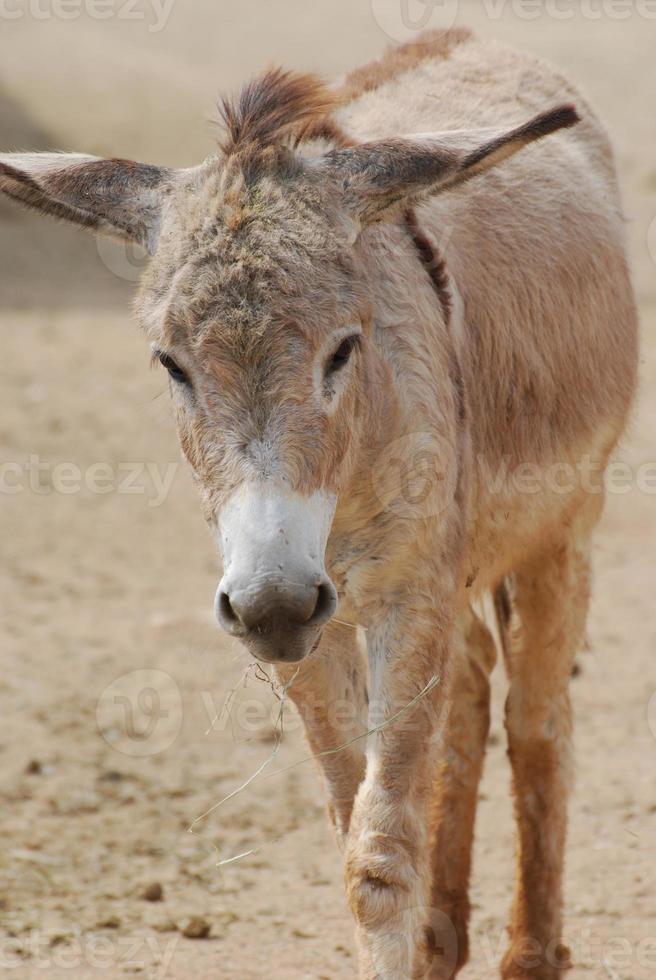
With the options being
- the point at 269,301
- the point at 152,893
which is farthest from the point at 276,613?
the point at 152,893

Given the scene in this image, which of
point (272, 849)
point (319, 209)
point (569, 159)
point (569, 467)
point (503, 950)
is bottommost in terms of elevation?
point (503, 950)

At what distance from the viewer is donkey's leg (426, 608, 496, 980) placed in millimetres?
4352

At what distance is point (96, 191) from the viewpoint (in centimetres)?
329

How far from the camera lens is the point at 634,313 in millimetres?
4961

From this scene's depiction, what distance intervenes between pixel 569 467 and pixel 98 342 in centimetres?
771

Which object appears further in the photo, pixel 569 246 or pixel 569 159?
pixel 569 159

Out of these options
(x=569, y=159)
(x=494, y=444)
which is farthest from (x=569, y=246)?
(x=494, y=444)

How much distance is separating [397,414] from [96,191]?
0.92 meters

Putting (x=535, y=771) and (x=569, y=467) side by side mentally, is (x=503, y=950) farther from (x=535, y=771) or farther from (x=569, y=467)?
(x=569, y=467)

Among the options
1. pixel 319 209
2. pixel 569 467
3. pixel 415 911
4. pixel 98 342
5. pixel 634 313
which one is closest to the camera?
pixel 319 209

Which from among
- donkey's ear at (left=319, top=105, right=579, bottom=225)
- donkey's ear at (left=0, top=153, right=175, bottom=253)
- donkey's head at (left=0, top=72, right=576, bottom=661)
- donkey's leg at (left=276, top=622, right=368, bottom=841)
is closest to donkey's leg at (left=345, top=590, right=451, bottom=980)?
donkey's leg at (left=276, top=622, right=368, bottom=841)

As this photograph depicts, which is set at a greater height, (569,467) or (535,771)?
(569,467)

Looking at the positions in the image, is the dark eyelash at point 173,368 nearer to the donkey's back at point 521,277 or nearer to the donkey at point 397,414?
the donkey at point 397,414

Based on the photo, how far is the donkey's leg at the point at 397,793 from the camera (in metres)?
3.30
